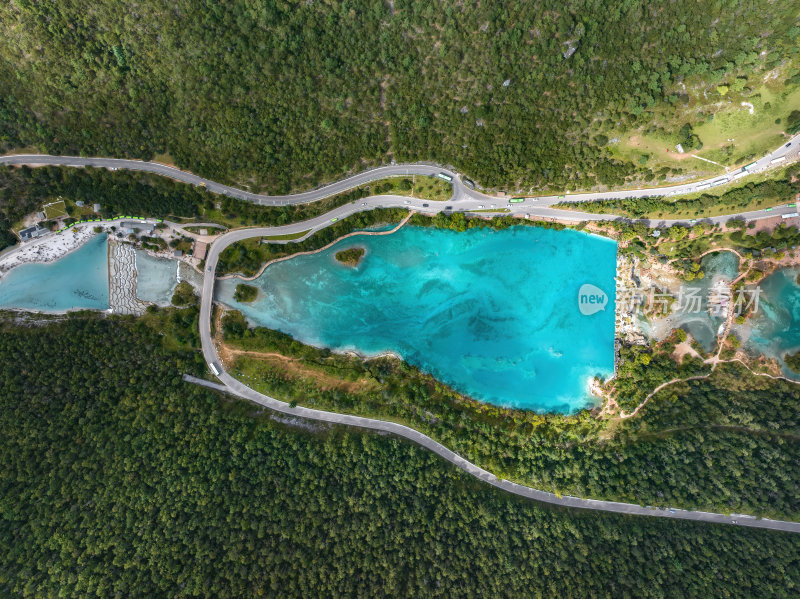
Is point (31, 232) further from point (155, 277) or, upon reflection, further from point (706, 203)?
point (706, 203)

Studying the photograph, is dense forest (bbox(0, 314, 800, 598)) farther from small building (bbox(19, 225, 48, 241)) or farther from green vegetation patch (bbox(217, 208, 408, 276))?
green vegetation patch (bbox(217, 208, 408, 276))

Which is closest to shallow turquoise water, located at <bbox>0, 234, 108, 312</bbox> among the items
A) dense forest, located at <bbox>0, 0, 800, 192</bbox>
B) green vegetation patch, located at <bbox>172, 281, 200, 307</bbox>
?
green vegetation patch, located at <bbox>172, 281, 200, 307</bbox>

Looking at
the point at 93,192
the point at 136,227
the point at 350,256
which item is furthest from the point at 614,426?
the point at 93,192

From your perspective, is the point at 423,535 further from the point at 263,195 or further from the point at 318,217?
the point at 263,195

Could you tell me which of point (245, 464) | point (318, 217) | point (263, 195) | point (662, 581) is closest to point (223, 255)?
point (263, 195)

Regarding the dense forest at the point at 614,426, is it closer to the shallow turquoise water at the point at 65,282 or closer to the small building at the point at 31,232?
the shallow turquoise water at the point at 65,282

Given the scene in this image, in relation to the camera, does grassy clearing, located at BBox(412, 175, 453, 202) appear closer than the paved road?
No

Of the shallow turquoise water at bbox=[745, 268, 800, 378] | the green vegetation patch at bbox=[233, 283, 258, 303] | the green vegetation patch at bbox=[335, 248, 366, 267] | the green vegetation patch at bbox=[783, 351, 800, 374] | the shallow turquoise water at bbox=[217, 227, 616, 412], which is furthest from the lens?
the shallow turquoise water at bbox=[217, 227, 616, 412]
